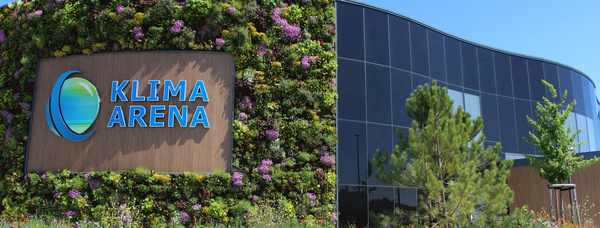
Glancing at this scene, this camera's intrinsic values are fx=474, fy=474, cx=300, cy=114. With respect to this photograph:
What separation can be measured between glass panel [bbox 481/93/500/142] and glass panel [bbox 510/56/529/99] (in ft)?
5.96

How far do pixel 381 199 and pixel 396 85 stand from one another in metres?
4.60

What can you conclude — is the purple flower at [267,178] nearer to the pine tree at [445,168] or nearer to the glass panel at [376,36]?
Result: the pine tree at [445,168]

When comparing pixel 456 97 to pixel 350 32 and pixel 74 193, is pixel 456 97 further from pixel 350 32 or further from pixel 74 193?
pixel 74 193

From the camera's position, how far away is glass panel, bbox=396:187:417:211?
17.7 meters

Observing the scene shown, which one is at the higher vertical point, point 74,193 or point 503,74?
point 503,74

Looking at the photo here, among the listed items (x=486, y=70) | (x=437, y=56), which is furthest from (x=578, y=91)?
(x=437, y=56)

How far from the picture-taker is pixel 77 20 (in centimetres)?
1473

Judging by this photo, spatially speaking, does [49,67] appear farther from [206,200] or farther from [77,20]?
[206,200]

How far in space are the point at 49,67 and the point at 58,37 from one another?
3.35ft

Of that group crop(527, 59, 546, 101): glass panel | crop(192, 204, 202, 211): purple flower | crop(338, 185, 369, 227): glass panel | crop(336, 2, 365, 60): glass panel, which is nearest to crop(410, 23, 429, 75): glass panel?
crop(336, 2, 365, 60): glass panel

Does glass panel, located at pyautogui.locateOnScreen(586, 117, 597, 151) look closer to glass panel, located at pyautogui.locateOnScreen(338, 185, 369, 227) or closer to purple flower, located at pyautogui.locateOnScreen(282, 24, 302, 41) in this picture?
glass panel, located at pyautogui.locateOnScreen(338, 185, 369, 227)

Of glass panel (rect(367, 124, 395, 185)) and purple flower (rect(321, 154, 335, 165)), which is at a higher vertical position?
glass panel (rect(367, 124, 395, 185))

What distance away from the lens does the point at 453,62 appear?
21891 mm

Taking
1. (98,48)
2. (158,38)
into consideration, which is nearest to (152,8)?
(158,38)
